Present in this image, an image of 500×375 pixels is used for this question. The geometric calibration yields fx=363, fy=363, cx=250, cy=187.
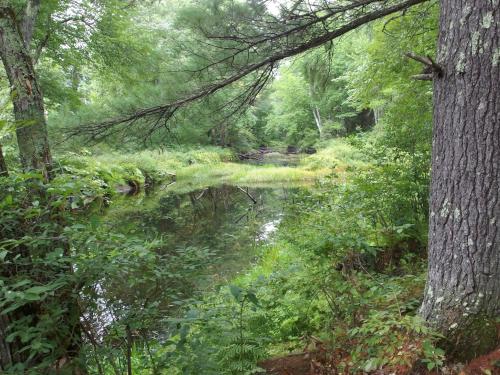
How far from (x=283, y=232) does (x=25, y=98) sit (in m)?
3.45

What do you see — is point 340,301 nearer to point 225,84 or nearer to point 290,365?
point 290,365

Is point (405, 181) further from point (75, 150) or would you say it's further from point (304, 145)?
point (304, 145)

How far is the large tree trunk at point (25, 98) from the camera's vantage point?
108 inches

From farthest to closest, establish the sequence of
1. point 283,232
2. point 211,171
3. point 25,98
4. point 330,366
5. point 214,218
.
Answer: point 211,171 → point 214,218 → point 283,232 → point 25,98 → point 330,366

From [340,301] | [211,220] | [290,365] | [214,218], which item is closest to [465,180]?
[340,301]

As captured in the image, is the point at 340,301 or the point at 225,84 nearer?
the point at 340,301

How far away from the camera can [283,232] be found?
5.13m

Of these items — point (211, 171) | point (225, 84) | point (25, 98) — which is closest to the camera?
point (25, 98)

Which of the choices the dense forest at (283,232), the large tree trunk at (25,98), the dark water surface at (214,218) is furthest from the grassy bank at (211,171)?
the large tree trunk at (25,98)

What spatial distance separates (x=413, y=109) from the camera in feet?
15.8

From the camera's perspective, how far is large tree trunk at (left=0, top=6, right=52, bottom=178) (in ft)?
8.97

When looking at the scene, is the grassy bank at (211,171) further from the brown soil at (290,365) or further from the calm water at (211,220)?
the brown soil at (290,365)

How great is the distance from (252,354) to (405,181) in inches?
113

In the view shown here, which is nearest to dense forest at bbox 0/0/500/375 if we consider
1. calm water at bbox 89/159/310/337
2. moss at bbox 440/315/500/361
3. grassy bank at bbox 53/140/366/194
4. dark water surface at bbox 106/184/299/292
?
moss at bbox 440/315/500/361
